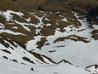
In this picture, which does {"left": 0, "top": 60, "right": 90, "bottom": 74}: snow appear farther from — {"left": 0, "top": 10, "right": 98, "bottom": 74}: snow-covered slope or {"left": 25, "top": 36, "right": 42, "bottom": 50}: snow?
{"left": 25, "top": 36, "right": 42, "bottom": 50}: snow

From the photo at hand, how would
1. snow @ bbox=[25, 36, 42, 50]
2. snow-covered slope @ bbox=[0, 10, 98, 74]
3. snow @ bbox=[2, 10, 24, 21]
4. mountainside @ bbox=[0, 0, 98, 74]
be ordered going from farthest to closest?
snow @ bbox=[2, 10, 24, 21]
snow @ bbox=[25, 36, 42, 50]
snow-covered slope @ bbox=[0, 10, 98, 74]
mountainside @ bbox=[0, 0, 98, 74]

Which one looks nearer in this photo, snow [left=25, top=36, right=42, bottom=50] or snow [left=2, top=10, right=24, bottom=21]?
snow [left=25, top=36, right=42, bottom=50]

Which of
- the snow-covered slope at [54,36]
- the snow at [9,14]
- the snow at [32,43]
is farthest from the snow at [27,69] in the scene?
the snow at [9,14]

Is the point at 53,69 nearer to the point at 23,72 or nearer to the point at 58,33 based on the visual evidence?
the point at 23,72

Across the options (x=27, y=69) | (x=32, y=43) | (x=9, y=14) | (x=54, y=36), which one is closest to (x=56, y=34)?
(x=54, y=36)

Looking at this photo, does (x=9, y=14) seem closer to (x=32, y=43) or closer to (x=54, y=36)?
(x=54, y=36)

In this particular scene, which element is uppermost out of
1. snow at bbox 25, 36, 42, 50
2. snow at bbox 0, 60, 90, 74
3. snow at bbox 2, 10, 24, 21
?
snow at bbox 2, 10, 24, 21

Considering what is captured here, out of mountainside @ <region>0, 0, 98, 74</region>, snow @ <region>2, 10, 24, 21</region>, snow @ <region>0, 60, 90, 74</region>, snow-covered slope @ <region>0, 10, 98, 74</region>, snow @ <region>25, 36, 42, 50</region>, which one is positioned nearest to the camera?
snow @ <region>0, 60, 90, 74</region>

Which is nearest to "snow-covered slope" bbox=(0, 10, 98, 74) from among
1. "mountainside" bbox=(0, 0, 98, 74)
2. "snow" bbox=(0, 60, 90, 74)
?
"mountainside" bbox=(0, 0, 98, 74)

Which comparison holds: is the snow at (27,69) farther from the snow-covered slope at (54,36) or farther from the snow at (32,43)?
the snow at (32,43)

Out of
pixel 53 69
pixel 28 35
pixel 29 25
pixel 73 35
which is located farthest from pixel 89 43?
pixel 53 69

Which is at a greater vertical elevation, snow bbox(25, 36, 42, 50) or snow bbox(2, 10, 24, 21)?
snow bbox(2, 10, 24, 21)
